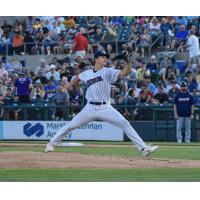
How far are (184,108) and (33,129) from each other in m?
5.38

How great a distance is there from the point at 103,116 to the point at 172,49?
44.9 ft

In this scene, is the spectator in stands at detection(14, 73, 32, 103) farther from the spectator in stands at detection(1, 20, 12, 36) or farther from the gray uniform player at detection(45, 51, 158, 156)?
the gray uniform player at detection(45, 51, 158, 156)

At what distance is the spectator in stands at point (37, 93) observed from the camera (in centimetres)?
2561

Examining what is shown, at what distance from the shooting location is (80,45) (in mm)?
28391

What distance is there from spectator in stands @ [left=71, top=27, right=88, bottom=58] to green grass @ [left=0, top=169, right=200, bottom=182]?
1560 centimetres

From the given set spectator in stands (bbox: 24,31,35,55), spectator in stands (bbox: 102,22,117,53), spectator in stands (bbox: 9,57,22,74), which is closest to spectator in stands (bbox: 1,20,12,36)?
spectator in stands (bbox: 24,31,35,55)

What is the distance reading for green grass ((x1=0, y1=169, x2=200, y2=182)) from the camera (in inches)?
453

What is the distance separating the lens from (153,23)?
93.7 feet

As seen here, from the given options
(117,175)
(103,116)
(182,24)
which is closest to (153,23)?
(182,24)

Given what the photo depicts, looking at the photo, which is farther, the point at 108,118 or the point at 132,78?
the point at 132,78

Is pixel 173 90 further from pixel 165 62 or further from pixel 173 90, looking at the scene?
pixel 165 62

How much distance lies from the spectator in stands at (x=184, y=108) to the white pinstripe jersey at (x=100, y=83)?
327 inches

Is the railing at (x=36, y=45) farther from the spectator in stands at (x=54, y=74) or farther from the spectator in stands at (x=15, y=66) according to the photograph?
the spectator in stands at (x=54, y=74)

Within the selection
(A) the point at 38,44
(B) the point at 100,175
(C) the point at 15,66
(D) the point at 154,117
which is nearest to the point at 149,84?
(D) the point at 154,117
